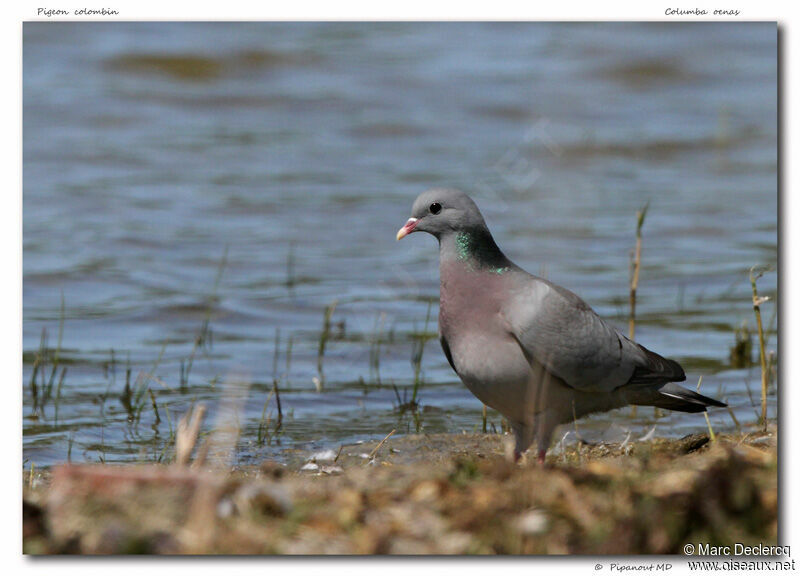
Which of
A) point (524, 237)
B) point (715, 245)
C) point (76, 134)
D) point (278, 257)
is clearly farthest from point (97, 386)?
point (76, 134)

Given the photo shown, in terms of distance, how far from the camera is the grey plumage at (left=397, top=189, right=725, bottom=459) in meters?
5.10

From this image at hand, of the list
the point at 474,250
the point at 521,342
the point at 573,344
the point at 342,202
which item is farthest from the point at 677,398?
the point at 342,202

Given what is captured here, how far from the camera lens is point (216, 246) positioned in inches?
420

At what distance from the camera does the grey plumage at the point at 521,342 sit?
5.10m

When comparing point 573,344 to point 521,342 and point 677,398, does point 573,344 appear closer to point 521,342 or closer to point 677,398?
point 521,342

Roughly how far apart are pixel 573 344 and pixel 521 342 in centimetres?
26

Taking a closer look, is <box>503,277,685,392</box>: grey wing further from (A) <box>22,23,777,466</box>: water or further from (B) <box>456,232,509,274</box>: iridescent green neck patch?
(A) <box>22,23,777,466</box>: water

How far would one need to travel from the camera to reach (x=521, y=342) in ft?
16.7

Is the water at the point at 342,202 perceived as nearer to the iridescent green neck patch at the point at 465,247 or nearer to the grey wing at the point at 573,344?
the grey wing at the point at 573,344

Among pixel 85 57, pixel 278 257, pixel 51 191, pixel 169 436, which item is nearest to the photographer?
pixel 169 436

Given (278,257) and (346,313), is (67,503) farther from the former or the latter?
(278,257)

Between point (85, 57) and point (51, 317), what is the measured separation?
297 inches

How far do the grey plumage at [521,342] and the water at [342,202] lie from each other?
1367mm

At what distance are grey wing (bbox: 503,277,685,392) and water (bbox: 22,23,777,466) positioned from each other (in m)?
1.32
